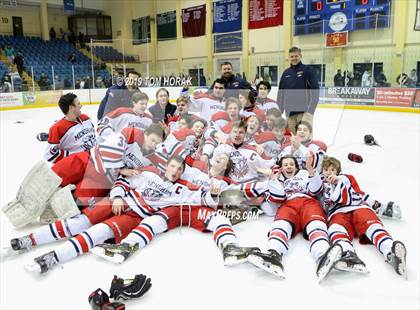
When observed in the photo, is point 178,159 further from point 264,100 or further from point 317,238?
point 264,100

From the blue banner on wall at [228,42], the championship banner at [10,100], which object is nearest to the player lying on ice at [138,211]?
the championship banner at [10,100]

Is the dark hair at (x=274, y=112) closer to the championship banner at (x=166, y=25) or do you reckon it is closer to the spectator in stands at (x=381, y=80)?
the spectator in stands at (x=381, y=80)

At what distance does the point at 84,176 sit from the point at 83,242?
0.50 meters

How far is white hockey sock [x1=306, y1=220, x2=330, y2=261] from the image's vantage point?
1.85 meters

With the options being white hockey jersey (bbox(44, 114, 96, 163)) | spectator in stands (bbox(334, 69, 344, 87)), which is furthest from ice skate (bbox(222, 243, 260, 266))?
spectator in stands (bbox(334, 69, 344, 87))

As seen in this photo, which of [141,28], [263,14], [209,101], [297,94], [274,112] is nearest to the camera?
[274,112]

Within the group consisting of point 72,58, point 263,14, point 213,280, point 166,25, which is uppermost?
point 166,25

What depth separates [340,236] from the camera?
6.29ft

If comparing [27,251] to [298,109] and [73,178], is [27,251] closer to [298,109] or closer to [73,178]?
[73,178]

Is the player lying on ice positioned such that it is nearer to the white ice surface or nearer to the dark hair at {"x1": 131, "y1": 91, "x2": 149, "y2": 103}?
the white ice surface

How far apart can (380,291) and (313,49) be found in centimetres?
891

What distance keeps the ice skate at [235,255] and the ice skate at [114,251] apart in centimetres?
48

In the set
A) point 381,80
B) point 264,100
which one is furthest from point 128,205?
point 381,80

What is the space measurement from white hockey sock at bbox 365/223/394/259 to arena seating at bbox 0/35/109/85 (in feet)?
20.7
